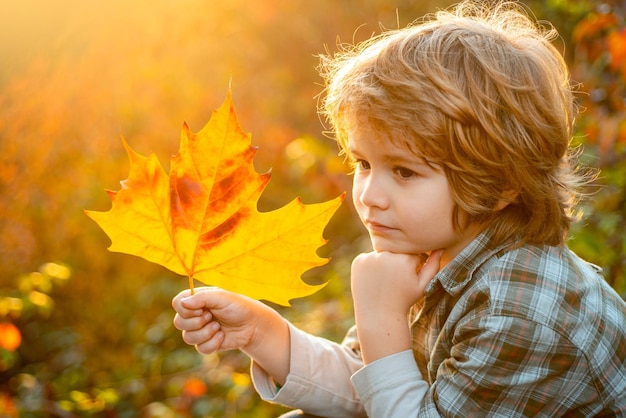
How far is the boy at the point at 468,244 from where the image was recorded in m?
1.32

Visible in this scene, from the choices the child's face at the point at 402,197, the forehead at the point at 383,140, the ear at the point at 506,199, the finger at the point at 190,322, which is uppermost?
the forehead at the point at 383,140

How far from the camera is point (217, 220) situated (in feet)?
4.30

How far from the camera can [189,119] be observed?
431 cm

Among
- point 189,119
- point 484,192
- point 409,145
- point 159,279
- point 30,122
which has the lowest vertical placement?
point 159,279

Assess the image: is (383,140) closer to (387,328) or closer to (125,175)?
(387,328)

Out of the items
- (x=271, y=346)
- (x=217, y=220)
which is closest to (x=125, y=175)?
(x=271, y=346)

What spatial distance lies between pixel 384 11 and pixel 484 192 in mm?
3757

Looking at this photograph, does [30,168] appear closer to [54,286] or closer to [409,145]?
[54,286]

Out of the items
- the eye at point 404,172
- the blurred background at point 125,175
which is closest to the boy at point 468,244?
the eye at point 404,172

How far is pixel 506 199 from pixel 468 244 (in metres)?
0.12

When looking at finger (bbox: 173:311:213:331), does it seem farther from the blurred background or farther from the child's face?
the blurred background

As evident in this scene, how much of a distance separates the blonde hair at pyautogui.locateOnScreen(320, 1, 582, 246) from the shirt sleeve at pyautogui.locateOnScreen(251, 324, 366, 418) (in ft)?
1.69

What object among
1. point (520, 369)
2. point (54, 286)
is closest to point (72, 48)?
point (54, 286)

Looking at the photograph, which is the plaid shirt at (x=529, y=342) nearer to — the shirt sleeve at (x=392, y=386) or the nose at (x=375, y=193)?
the shirt sleeve at (x=392, y=386)
